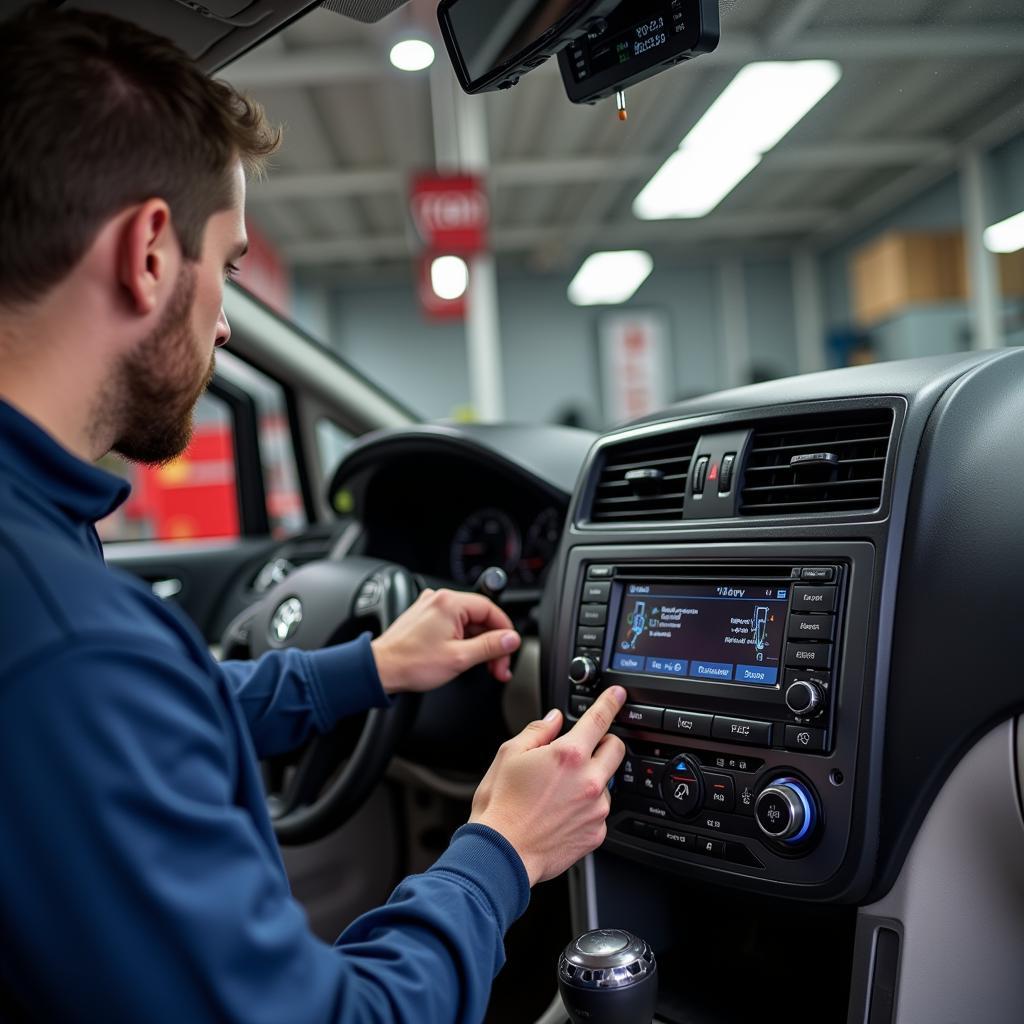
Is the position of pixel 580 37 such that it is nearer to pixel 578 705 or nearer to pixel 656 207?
pixel 578 705

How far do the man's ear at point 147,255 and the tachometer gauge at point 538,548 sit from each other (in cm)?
112

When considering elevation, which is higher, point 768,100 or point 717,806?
point 768,100

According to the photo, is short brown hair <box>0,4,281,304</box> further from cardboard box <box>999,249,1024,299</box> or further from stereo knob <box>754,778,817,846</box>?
cardboard box <box>999,249,1024,299</box>

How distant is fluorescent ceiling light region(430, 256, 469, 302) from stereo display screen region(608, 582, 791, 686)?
468 cm

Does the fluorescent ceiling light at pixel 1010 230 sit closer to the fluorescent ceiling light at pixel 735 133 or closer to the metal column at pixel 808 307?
the fluorescent ceiling light at pixel 735 133

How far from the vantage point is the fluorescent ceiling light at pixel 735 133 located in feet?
4.83

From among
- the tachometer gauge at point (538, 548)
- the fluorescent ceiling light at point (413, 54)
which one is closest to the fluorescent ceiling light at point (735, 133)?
the fluorescent ceiling light at point (413, 54)

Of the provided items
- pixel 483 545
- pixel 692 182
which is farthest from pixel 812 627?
pixel 692 182

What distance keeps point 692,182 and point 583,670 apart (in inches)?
233

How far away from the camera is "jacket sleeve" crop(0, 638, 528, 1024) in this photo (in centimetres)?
53

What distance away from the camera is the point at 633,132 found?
183cm

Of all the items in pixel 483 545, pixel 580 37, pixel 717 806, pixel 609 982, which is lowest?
pixel 609 982

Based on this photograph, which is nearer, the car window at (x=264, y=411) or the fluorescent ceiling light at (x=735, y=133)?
the fluorescent ceiling light at (x=735, y=133)

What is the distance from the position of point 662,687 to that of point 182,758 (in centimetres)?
60
